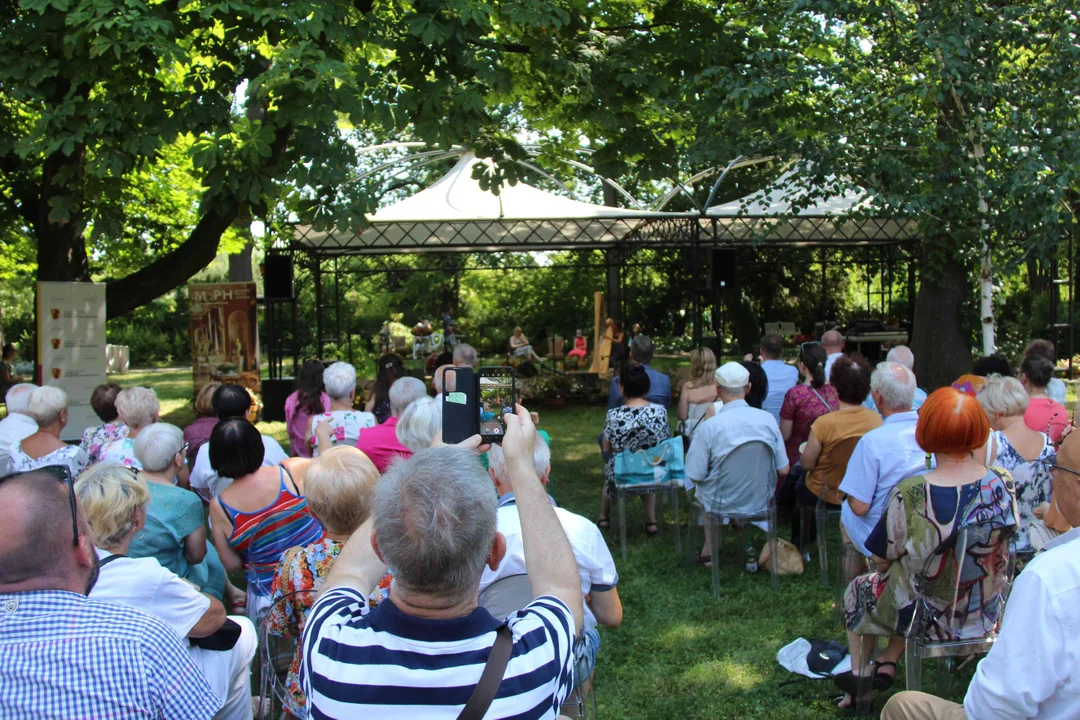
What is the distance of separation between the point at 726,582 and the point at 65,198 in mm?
4682

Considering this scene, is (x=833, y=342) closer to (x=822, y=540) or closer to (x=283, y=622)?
(x=822, y=540)

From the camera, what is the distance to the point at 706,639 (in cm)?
439

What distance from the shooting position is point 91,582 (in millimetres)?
1766

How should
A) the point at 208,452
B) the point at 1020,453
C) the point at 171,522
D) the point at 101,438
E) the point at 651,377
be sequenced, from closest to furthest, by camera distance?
the point at 171,522 < the point at 1020,453 < the point at 208,452 < the point at 101,438 < the point at 651,377

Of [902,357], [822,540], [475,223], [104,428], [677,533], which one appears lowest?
[677,533]

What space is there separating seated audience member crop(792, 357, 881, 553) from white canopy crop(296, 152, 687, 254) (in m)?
6.05

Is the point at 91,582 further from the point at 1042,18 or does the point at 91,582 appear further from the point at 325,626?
the point at 1042,18

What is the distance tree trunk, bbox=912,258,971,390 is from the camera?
1143cm

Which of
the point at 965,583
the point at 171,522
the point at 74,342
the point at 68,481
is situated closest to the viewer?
the point at 68,481

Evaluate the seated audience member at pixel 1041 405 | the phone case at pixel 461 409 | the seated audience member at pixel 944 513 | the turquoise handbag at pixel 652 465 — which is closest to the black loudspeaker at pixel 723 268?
the turquoise handbag at pixel 652 465

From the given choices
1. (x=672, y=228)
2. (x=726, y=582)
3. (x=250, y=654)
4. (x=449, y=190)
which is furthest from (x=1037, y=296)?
(x=250, y=654)

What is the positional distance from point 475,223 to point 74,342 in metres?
6.21

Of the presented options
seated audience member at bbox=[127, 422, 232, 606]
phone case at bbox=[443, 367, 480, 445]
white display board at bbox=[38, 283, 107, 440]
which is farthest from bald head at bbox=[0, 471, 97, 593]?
white display board at bbox=[38, 283, 107, 440]

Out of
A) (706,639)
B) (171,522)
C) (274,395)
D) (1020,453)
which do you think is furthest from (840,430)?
(274,395)
